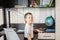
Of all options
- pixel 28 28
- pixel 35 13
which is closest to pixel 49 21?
pixel 35 13

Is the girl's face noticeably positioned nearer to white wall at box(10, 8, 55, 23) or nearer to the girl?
the girl

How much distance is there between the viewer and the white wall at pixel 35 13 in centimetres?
347

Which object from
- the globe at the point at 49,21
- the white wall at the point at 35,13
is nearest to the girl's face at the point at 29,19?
the white wall at the point at 35,13

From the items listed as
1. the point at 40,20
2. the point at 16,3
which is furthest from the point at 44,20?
the point at 16,3

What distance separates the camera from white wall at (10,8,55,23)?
347 centimetres

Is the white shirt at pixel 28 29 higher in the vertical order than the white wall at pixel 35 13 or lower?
lower

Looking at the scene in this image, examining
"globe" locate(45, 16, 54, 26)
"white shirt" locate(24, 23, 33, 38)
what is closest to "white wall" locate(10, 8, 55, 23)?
"globe" locate(45, 16, 54, 26)

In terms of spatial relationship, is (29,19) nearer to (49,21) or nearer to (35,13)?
(35,13)

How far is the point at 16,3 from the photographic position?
3.46 meters

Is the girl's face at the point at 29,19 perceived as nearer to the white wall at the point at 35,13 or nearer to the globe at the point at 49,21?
the white wall at the point at 35,13

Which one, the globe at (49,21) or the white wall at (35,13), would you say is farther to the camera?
the white wall at (35,13)

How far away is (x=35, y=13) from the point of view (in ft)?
11.4

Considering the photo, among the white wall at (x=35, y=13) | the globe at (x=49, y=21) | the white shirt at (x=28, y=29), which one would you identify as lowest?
the white shirt at (x=28, y=29)

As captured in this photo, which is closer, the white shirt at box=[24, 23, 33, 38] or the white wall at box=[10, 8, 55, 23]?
the white shirt at box=[24, 23, 33, 38]
